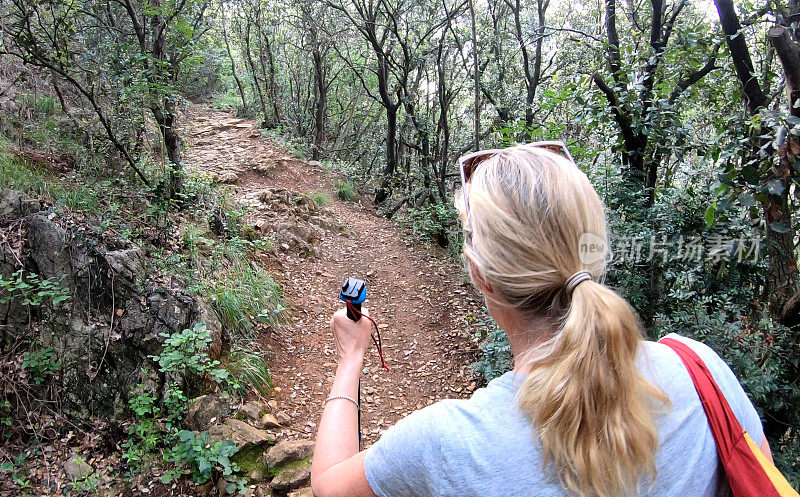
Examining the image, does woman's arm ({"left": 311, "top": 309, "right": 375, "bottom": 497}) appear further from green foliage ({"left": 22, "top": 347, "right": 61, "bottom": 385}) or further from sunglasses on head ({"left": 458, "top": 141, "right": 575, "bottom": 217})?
green foliage ({"left": 22, "top": 347, "right": 61, "bottom": 385})

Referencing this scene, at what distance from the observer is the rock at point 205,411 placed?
3.67m

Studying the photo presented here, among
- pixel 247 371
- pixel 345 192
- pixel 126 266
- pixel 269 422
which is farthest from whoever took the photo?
pixel 345 192

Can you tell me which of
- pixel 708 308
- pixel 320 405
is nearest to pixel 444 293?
pixel 320 405

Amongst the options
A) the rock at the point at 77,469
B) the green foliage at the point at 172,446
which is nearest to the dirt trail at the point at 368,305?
the green foliage at the point at 172,446

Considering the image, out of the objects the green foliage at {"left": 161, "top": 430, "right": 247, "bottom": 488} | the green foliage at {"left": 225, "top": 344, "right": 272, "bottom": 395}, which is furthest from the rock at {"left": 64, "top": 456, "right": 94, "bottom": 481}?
→ the green foliage at {"left": 225, "top": 344, "right": 272, "bottom": 395}

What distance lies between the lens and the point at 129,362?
4.13 m

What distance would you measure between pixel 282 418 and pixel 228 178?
5.89 meters

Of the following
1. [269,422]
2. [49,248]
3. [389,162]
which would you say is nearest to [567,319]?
[269,422]

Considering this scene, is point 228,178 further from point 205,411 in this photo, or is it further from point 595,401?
point 595,401

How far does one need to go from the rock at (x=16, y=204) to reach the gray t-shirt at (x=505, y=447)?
17.3 ft

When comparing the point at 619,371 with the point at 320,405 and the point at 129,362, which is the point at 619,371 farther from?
the point at 129,362

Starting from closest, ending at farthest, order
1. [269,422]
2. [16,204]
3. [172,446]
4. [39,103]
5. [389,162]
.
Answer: [172,446] → [269,422] → [16,204] → [39,103] → [389,162]

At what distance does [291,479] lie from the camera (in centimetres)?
320

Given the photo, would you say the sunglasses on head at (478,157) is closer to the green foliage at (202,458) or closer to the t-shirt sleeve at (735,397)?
the t-shirt sleeve at (735,397)
